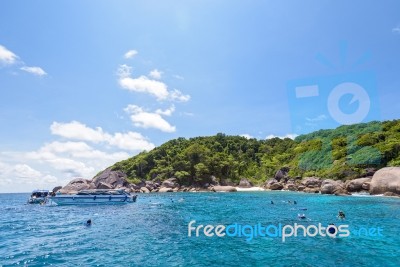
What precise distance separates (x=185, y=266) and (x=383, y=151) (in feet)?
235

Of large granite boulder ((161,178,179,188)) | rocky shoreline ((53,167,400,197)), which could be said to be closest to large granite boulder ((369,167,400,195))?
rocky shoreline ((53,167,400,197))

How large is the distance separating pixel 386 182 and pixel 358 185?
8.01 m

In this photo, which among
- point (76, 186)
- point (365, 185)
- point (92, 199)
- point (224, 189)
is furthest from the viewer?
point (224, 189)

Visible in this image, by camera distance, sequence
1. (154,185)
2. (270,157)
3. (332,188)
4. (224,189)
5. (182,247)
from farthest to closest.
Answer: (270,157) < (154,185) < (224,189) < (332,188) < (182,247)

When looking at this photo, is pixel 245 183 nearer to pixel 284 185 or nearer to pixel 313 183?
pixel 284 185

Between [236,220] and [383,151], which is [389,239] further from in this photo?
[383,151]

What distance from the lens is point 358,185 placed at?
2509 inches

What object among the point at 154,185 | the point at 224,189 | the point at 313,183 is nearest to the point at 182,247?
the point at 313,183

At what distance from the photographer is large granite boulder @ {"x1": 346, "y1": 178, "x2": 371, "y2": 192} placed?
6281cm

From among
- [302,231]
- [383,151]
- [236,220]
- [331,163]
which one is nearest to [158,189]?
[331,163]

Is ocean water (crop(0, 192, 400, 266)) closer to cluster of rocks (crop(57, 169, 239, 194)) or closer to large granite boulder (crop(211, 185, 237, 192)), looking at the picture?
large granite boulder (crop(211, 185, 237, 192))

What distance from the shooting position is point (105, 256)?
1819 cm

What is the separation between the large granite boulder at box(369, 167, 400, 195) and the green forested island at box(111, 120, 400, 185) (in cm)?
1061

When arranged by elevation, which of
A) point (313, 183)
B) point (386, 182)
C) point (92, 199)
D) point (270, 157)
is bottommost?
point (92, 199)
